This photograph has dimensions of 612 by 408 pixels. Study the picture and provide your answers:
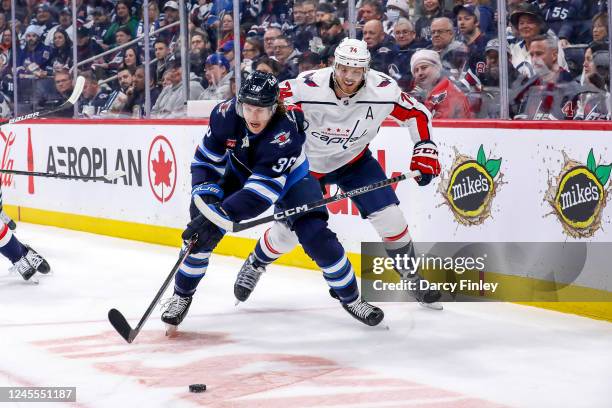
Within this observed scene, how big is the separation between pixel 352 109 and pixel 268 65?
195cm

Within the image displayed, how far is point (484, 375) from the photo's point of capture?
10.7 feet

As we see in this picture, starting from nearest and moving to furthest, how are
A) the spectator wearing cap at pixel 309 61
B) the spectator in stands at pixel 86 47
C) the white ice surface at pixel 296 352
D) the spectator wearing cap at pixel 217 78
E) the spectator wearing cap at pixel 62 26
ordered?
1. the white ice surface at pixel 296 352
2. the spectator wearing cap at pixel 309 61
3. the spectator wearing cap at pixel 217 78
4. the spectator in stands at pixel 86 47
5. the spectator wearing cap at pixel 62 26

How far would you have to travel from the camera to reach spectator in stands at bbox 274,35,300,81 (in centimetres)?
588

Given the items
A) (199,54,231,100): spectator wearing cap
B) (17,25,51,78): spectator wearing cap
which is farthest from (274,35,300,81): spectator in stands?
(17,25,51,78): spectator wearing cap

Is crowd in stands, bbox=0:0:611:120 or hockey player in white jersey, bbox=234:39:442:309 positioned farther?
crowd in stands, bbox=0:0:611:120

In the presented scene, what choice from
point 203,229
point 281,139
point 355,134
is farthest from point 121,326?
point 355,134

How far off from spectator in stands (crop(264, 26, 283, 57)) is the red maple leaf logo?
0.99 m

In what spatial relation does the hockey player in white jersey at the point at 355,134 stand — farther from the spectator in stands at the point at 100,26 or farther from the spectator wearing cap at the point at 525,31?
the spectator in stands at the point at 100,26

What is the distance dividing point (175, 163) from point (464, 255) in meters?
2.41

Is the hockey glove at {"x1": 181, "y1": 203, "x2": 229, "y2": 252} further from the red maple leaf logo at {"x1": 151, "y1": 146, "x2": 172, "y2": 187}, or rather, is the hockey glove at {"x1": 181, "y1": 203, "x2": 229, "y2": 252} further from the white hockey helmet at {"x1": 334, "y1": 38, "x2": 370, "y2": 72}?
the red maple leaf logo at {"x1": 151, "y1": 146, "x2": 172, "y2": 187}

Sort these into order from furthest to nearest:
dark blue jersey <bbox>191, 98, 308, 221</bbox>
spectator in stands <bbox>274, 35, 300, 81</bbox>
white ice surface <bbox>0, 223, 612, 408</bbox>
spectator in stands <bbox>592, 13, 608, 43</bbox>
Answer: spectator in stands <bbox>274, 35, 300, 81</bbox>
spectator in stands <bbox>592, 13, 608, 43</bbox>
dark blue jersey <bbox>191, 98, 308, 221</bbox>
white ice surface <bbox>0, 223, 612, 408</bbox>

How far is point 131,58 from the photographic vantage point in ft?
23.4

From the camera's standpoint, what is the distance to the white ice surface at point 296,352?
304 centimetres

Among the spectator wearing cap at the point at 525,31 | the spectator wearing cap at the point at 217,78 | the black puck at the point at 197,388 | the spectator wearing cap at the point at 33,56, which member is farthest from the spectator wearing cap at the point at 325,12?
the spectator wearing cap at the point at 33,56
